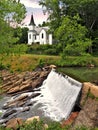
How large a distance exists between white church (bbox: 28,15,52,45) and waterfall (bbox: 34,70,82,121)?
49461 mm

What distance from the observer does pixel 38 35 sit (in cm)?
8669

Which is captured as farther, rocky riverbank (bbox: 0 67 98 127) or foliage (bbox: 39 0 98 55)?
foliage (bbox: 39 0 98 55)

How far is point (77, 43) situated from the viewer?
1938 inches

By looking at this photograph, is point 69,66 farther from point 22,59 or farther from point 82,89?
point 82,89

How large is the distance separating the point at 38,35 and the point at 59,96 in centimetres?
6187

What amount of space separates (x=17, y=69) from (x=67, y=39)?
10.4 metres

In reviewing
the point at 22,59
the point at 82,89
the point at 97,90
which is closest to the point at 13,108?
the point at 82,89

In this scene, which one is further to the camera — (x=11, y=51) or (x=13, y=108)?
(x=13, y=108)

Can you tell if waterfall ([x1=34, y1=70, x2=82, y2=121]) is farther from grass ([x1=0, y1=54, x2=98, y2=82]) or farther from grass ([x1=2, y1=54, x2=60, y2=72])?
grass ([x1=0, y1=54, x2=98, y2=82])

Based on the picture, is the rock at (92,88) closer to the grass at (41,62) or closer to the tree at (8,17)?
the tree at (8,17)

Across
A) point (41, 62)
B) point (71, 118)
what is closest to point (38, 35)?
point (41, 62)

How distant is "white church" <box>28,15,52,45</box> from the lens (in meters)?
82.2

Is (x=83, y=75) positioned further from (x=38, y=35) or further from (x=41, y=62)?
(x=38, y=35)

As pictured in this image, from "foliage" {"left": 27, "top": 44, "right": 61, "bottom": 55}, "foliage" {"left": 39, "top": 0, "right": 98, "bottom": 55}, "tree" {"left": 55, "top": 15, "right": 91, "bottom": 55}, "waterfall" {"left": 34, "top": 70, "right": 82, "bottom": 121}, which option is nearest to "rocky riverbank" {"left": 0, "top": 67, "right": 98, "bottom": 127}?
"waterfall" {"left": 34, "top": 70, "right": 82, "bottom": 121}
